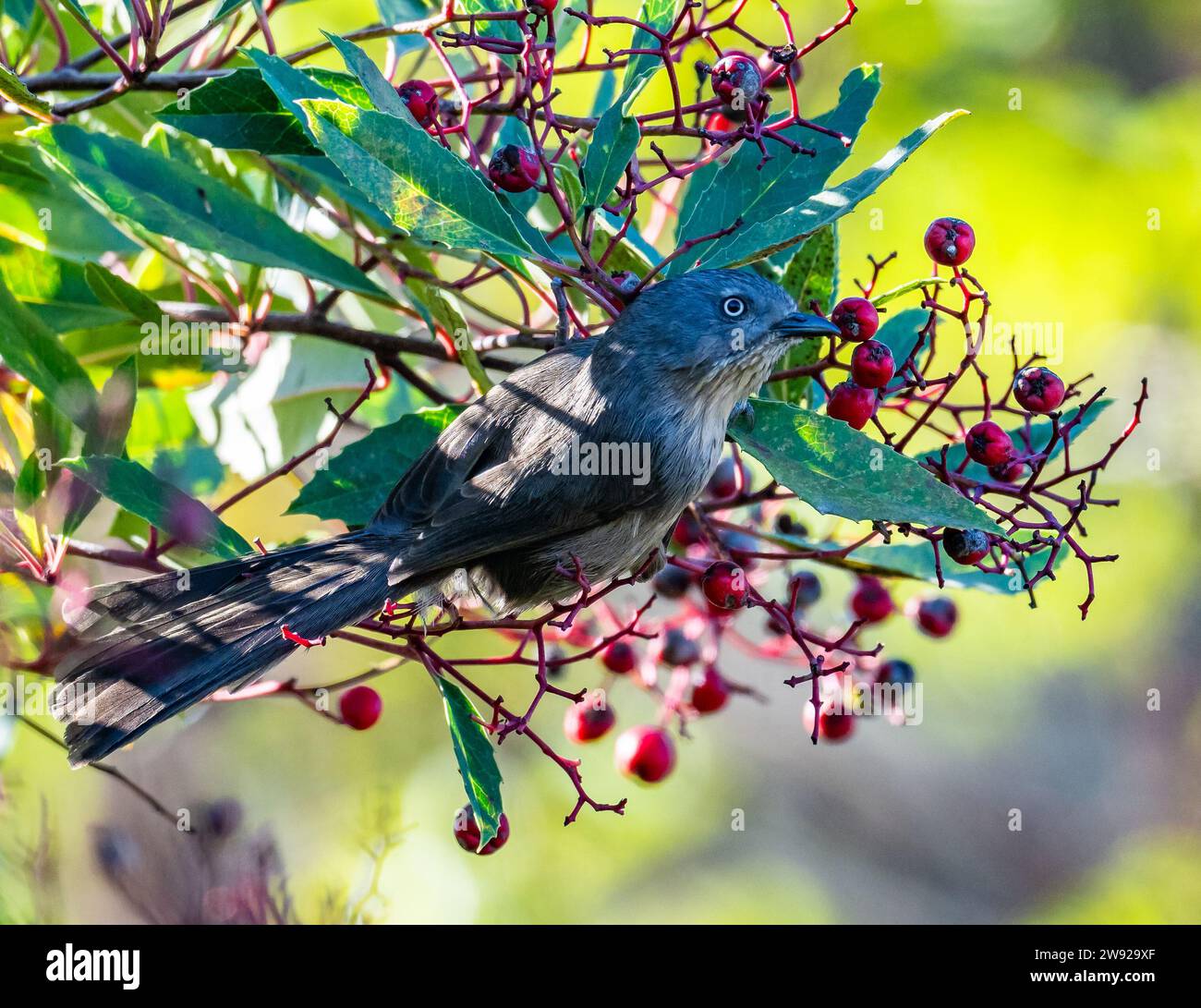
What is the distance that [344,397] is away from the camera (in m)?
3.23

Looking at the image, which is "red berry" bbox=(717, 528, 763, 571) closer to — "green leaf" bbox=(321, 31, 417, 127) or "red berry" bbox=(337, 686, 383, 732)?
"red berry" bbox=(337, 686, 383, 732)

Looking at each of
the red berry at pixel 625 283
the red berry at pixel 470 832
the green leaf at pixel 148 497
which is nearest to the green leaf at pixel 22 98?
the green leaf at pixel 148 497

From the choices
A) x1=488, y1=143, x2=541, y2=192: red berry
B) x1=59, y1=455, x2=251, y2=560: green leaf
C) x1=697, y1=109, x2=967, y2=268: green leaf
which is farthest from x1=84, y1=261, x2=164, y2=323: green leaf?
x1=697, y1=109, x2=967, y2=268: green leaf

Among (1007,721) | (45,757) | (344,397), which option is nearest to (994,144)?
(1007,721)

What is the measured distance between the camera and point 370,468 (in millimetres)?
2656

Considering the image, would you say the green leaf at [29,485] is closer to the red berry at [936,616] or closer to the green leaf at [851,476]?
the green leaf at [851,476]

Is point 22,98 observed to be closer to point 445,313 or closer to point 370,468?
point 445,313

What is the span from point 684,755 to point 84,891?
2.69m

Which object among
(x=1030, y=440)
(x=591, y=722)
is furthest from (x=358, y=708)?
(x=1030, y=440)

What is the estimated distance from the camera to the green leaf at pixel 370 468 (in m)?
2.63

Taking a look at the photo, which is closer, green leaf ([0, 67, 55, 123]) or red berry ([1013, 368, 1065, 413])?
green leaf ([0, 67, 55, 123])

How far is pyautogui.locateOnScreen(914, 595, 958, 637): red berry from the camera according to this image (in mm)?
3158

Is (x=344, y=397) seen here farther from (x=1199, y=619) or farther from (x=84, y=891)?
(x=1199, y=619)

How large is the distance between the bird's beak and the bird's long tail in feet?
3.06
